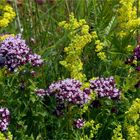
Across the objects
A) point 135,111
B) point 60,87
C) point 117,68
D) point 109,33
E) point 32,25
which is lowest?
point 135,111

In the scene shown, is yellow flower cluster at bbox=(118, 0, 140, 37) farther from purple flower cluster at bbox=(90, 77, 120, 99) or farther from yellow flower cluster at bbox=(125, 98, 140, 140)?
yellow flower cluster at bbox=(125, 98, 140, 140)

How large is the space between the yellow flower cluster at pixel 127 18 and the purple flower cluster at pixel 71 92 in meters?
0.68

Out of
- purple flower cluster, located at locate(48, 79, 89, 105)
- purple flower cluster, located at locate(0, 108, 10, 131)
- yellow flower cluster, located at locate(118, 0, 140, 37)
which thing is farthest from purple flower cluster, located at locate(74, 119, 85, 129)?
yellow flower cluster, located at locate(118, 0, 140, 37)

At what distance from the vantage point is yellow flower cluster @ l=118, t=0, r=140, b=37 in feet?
9.60

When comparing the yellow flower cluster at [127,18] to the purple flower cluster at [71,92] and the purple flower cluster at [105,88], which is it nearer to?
the purple flower cluster at [105,88]

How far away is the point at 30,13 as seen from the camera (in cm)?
364

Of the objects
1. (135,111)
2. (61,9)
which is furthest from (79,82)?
(61,9)

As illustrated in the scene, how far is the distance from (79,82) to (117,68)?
62 centimetres

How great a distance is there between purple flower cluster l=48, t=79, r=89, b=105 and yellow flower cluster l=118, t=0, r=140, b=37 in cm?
68

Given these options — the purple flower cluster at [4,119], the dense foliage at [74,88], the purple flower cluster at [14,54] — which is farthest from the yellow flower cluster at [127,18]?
the purple flower cluster at [4,119]

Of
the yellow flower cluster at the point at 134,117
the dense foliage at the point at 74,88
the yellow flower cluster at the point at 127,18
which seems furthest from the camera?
the yellow flower cluster at the point at 127,18

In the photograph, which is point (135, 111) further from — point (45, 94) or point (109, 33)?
point (109, 33)

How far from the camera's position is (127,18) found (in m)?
2.98

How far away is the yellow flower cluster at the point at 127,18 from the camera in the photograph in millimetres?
2925
